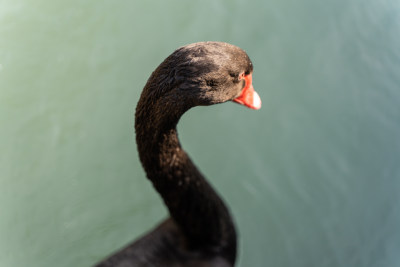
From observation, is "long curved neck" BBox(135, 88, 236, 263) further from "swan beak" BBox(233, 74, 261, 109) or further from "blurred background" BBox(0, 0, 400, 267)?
"blurred background" BBox(0, 0, 400, 267)

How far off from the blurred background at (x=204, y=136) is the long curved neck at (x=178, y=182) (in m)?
0.74

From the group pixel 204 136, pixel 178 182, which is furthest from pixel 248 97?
pixel 204 136

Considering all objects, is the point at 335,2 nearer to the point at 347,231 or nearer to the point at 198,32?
the point at 198,32

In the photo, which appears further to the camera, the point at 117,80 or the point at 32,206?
the point at 117,80

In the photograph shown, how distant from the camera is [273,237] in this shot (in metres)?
3.97

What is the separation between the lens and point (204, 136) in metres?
4.26

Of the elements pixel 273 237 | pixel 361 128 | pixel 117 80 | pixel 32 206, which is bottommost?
pixel 273 237

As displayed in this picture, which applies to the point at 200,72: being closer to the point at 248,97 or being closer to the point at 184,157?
the point at 248,97

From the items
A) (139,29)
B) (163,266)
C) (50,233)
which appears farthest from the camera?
(139,29)

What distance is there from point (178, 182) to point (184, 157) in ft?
0.62

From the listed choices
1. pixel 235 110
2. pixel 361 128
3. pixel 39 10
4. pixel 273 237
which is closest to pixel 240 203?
pixel 273 237

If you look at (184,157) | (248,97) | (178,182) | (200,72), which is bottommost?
(178,182)

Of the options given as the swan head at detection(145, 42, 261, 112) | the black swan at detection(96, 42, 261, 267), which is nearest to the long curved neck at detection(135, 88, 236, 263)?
the black swan at detection(96, 42, 261, 267)

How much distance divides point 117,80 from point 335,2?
9.95ft
